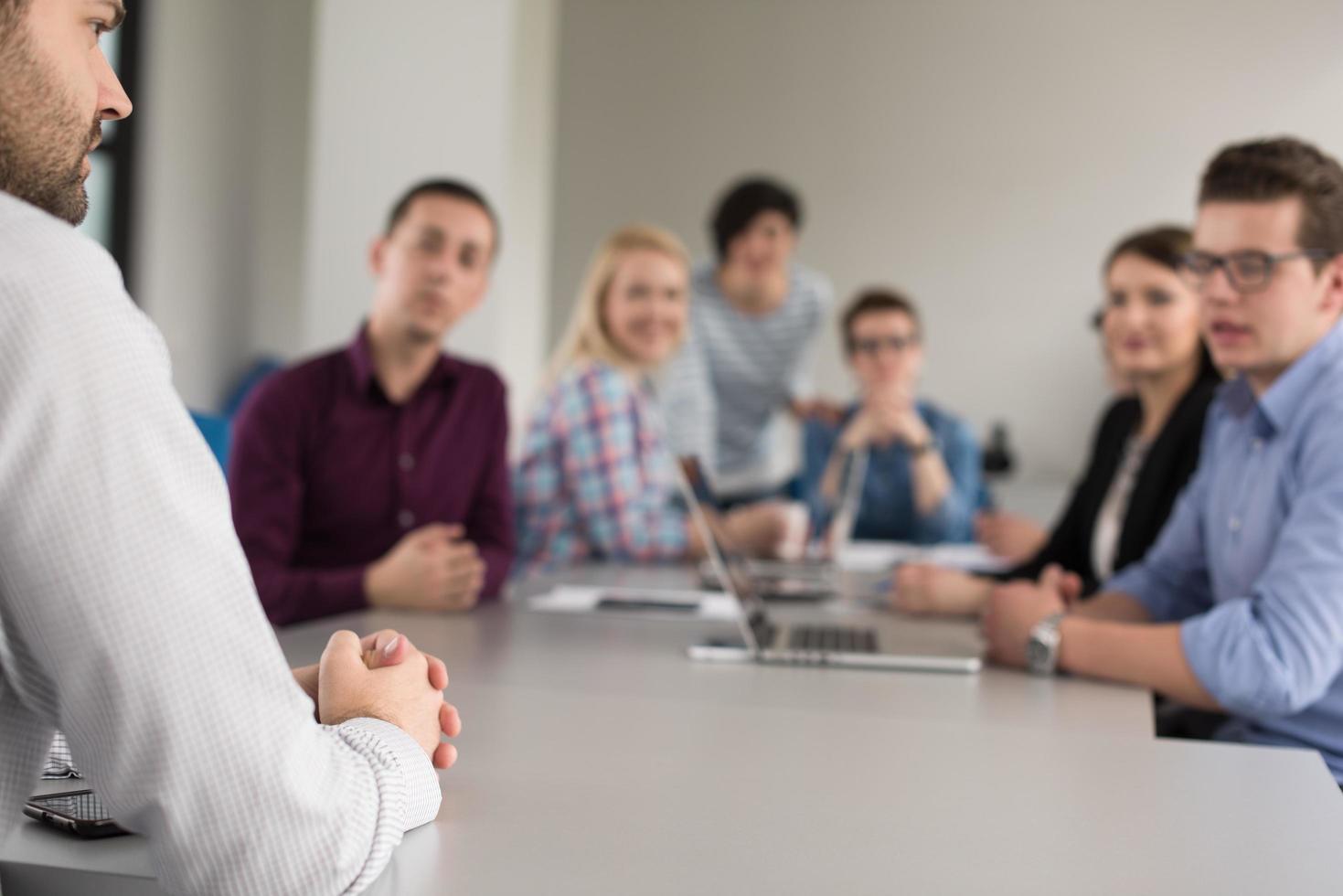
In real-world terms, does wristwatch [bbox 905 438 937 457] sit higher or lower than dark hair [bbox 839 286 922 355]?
lower

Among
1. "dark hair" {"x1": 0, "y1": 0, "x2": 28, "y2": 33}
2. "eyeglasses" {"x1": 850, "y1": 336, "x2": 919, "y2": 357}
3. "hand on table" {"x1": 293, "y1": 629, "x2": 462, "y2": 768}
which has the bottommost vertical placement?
"hand on table" {"x1": 293, "y1": 629, "x2": 462, "y2": 768}

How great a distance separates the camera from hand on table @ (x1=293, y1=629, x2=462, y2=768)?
3.16ft

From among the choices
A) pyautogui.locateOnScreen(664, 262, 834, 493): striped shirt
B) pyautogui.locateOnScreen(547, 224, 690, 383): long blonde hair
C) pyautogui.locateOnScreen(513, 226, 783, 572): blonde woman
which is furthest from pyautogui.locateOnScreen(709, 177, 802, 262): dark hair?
pyautogui.locateOnScreen(513, 226, 783, 572): blonde woman

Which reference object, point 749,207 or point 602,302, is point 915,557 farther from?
point 749,207

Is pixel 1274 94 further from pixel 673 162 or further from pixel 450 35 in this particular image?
pixel 673 162

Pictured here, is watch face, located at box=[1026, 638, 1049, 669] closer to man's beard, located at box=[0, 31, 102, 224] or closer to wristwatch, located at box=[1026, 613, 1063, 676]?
wristwatch, located at box=[1026, 613, 1063, 676]

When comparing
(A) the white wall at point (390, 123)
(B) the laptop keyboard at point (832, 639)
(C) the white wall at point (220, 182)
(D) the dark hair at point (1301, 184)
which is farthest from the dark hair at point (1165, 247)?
(C) the white wall at point (220, 182)

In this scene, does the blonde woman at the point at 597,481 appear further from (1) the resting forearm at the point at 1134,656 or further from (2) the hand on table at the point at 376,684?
(2) the hand on table at the point at 376,684

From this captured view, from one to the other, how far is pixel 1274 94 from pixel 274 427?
8.70 ft

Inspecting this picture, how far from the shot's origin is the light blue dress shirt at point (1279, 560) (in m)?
1.48

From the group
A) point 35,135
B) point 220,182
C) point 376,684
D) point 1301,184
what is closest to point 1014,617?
point 1301,184

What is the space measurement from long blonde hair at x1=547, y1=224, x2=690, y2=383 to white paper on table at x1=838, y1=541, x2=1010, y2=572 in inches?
29.2

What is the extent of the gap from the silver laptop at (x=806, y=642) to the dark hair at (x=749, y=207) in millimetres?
2314

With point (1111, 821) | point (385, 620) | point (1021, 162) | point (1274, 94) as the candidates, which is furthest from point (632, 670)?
point (1021, 162)
